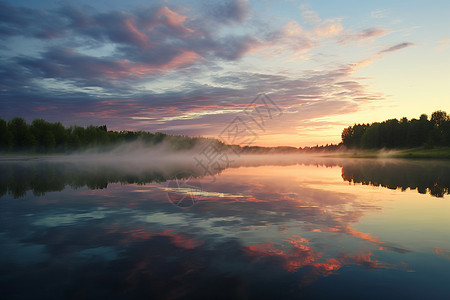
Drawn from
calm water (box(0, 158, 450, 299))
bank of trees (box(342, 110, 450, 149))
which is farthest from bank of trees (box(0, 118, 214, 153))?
bank of trees (box(342, 110, 450, 149))

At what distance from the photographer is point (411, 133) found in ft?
500

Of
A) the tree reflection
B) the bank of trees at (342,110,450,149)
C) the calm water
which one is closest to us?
the calm water

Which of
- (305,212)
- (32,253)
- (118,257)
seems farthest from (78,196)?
(305,212)

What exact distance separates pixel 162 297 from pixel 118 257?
317cm

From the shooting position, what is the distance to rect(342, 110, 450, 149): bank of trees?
141500 mm

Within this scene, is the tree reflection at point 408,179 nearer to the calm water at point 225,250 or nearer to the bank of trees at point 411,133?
the calm water at point 225,250

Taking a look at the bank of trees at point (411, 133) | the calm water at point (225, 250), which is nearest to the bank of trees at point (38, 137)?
the calm water at point (225, 250)

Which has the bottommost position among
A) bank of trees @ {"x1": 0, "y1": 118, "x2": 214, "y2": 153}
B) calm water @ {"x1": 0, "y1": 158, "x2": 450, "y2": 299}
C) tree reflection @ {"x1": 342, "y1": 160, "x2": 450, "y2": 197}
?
tree reflection @ {"x1": 342, "y1": 160, "x2": 450, "y2": 197}

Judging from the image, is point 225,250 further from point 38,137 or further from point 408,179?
point 38,137

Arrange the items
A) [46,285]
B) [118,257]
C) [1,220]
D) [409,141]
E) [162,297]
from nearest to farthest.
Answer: [162,297] < [46,285] < [118,257] < [1,220] < [409,141]

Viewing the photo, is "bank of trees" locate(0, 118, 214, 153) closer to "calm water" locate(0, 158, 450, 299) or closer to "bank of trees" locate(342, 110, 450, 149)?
"calm water" locate(0, 158, 450, 299)

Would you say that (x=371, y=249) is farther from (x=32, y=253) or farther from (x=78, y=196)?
(x=78, y=196)

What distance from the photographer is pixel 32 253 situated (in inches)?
384

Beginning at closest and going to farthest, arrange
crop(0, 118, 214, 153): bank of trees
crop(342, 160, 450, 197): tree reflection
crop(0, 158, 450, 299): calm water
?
crop(0, 158, 450, 299): calm water, crop(342, 160, 450, 197): tree reflection, crop(0, 118, 214, 153): bank of trees
